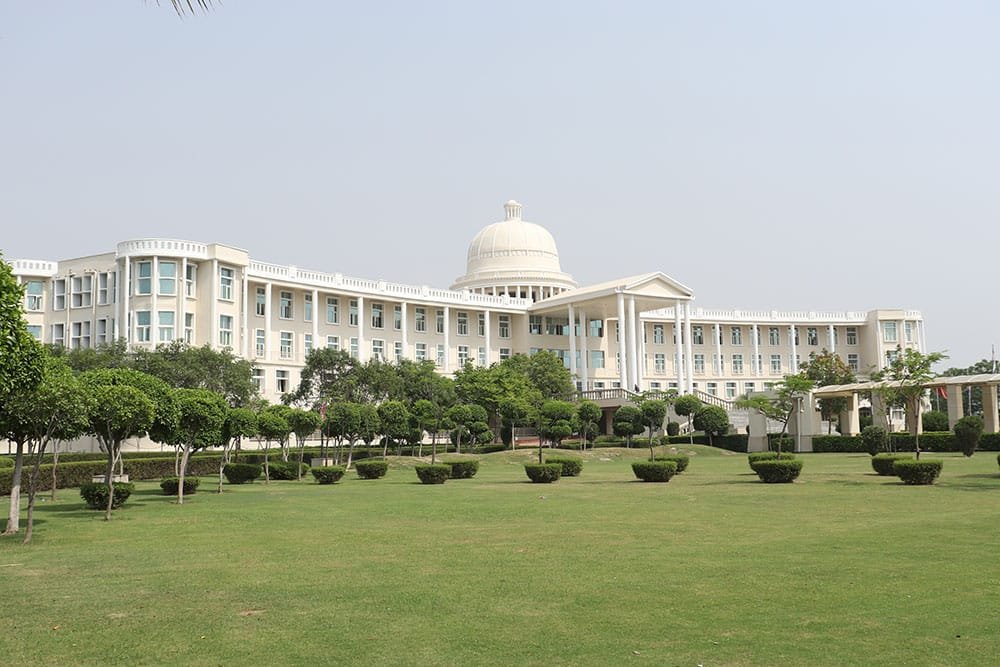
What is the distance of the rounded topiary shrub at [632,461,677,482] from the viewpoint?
2678 cm

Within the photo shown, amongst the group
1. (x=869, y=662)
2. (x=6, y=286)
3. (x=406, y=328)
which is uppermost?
(x=406, y=328)

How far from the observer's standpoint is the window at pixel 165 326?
165 feet

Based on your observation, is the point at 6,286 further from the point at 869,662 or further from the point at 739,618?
the point at 869,662

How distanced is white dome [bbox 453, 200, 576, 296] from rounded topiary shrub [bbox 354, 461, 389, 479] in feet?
144

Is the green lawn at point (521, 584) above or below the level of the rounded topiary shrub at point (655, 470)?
below

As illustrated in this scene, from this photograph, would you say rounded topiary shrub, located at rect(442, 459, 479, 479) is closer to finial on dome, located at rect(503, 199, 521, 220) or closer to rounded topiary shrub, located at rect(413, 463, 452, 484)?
rounded topiary shrub, located at rect(413, 463, 452, 484)

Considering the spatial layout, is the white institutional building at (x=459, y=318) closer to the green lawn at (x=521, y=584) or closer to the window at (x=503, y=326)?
the window at (x=503, y=326)

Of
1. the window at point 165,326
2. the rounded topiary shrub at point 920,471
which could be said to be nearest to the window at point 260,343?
the window at point 165,326

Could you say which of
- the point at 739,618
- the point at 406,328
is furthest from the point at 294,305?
the point at 739,618

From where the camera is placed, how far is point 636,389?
61875mm

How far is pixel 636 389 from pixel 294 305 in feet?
75.8

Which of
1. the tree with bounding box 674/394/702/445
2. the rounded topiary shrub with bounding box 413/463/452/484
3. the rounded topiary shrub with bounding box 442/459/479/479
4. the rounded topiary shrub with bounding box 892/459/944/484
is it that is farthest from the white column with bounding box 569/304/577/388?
the rounded topiary shrub with bounding box 892/459/944/484

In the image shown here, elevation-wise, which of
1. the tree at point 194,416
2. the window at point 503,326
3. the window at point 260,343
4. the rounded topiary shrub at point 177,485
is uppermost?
the window at point 503,326

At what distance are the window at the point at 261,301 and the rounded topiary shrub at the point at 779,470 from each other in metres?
40.0
